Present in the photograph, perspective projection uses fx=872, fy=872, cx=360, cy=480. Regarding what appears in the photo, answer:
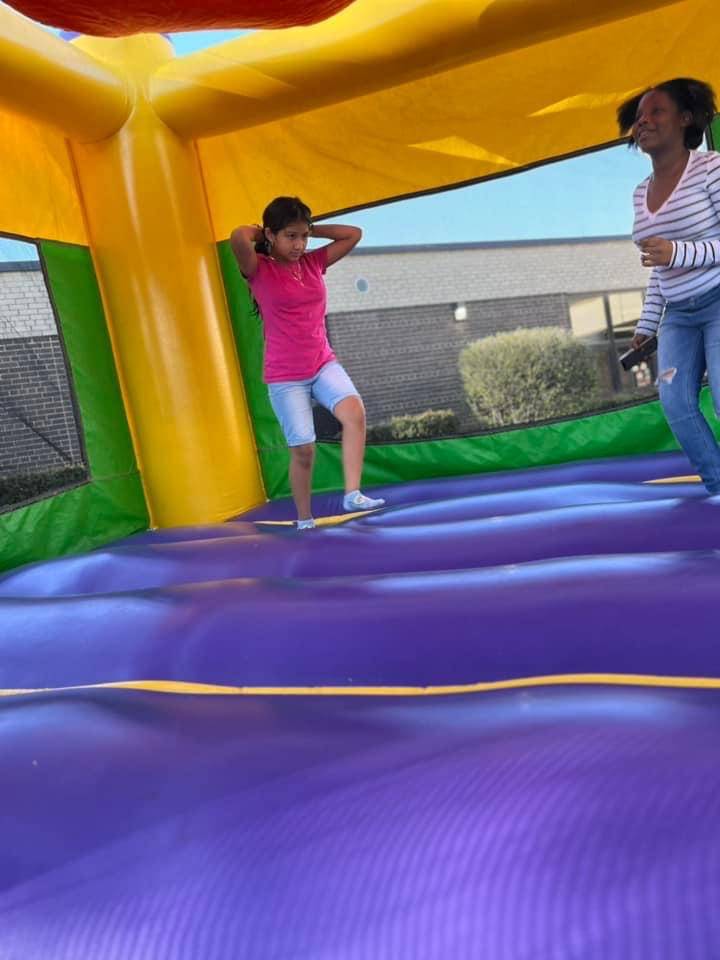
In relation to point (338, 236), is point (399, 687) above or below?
below

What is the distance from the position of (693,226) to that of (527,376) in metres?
1.48

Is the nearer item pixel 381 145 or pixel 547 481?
pixel 547 481

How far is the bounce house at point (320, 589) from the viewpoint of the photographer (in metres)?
0.55

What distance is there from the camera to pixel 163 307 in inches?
119

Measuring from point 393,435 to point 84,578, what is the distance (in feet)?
5.78

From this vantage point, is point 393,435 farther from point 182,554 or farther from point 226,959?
point 226,959

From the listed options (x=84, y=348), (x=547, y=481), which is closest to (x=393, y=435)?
(x=547, y=481)

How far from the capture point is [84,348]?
9.98 feet

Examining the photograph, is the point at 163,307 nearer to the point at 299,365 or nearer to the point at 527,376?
the point at 299,365

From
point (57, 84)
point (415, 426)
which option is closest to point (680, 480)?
point (415, 426)

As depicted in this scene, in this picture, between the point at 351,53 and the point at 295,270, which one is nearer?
the point at 295,270

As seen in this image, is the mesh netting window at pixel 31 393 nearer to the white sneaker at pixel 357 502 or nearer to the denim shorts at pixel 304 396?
the denim shorts at pixel 304 396

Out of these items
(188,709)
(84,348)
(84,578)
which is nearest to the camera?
(188,709)

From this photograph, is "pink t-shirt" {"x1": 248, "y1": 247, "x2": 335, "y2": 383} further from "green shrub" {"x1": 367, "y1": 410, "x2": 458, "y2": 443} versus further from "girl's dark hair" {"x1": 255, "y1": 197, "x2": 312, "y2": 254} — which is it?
"green shrub" {"x1": 367, "y1": 410, "x2": 458, "y2": 443}
